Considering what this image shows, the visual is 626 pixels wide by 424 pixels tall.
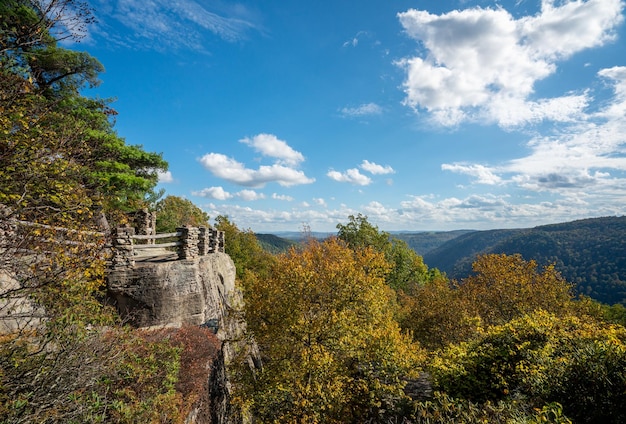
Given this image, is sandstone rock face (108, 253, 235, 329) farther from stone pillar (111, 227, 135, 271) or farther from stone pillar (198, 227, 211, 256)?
stone pillar (198, 227, 211, 256)

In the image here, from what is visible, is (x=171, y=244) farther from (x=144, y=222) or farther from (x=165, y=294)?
(x=144, y=222)

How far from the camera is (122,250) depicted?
1397 cm

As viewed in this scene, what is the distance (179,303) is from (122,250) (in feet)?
12.0

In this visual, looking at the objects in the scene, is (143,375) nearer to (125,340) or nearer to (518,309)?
(125,340)

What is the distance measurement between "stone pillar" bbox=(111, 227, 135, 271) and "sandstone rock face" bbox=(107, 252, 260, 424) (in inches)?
11.9

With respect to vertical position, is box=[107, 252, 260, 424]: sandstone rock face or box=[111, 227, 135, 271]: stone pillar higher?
box=[111, 227, 135, 271]: stone pillar

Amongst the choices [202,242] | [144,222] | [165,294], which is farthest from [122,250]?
[144,222]

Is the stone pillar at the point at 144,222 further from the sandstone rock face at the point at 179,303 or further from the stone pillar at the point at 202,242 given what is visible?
the sandstone rock face at the point at 179,303

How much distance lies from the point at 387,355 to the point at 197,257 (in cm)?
1127

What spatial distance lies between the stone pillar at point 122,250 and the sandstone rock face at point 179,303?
0.30m

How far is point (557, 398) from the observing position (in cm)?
787

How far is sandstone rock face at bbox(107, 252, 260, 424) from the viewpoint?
13586mm

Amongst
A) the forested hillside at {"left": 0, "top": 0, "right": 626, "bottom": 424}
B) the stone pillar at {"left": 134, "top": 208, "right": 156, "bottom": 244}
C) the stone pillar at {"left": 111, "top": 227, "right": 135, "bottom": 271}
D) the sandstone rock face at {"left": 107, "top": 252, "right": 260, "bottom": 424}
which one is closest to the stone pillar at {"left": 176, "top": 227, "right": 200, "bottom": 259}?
the sandstone rock face at {"left": 107, "top": 252, "right": 260, "bottom": 424}

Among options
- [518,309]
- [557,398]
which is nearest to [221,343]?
[557,398]
